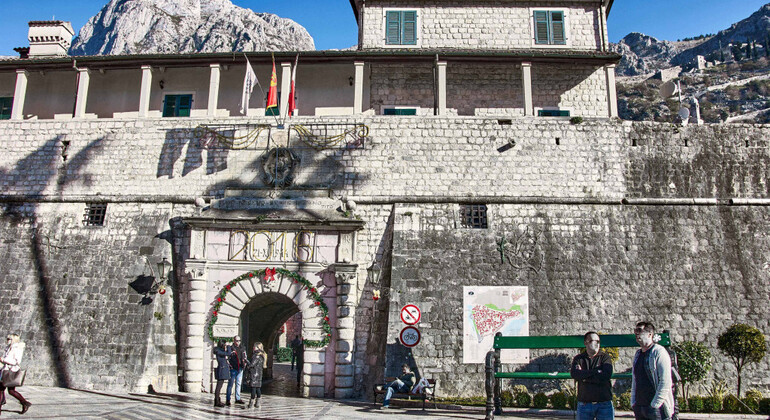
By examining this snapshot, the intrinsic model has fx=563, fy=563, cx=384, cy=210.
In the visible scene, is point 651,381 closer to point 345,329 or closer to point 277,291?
point 345,329

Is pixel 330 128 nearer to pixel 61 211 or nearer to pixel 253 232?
pixel 253 232

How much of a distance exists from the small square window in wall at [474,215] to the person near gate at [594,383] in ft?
34.4

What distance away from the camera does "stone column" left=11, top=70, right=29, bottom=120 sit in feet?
66.6

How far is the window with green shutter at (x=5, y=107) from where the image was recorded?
22.6m

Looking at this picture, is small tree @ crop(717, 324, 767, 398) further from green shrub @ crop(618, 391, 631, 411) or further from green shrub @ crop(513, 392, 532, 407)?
green shrub @ crop(513, 392, 532, 407)

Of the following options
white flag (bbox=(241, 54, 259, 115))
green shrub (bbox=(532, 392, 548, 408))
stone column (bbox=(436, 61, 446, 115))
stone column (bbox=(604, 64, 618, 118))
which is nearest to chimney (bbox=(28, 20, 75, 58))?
white flag (bbox=(241, 54, 259, 115))

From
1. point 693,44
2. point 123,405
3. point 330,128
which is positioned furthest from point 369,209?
point 693,44

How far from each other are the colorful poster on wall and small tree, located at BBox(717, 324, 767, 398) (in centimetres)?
509

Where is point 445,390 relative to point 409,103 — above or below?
below

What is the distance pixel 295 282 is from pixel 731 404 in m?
11.4

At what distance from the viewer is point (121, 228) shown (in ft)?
59.4

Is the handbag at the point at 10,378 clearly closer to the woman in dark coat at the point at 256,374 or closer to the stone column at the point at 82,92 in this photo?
the woman in dark coat at the point at 256,374

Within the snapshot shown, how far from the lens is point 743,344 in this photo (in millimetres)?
14359

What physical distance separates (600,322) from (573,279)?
4.61 feet
